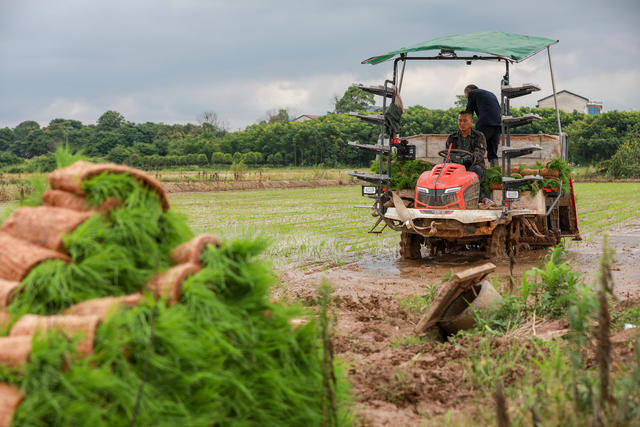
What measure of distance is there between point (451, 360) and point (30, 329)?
10.1 ft

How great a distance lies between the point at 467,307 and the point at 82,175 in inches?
148

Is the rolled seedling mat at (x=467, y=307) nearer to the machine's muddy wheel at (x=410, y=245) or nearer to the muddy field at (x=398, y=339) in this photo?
the muddy field at (x=398, y=339)

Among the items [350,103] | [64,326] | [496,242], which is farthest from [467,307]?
[350,103]

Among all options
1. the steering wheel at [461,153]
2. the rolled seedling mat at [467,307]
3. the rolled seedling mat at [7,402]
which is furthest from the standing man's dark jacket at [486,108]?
the rolled seedling mat at [7,402]

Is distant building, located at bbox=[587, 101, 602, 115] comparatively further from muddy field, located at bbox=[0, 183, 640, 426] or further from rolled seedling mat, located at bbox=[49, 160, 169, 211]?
rolled seedling mat, located at bbox=[49, 160, 169, 211]

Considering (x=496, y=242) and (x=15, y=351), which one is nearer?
(x=15, y=351)

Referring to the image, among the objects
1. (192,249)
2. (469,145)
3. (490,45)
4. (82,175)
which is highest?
(490,45)

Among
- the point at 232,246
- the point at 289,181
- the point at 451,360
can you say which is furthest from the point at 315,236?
the point at 289,181

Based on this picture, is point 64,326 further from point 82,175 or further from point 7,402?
point 82,175

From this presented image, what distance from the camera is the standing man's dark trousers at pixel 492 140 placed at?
9875 mm

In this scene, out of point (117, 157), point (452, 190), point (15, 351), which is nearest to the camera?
point (15, 351)

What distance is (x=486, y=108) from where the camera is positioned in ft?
32.1

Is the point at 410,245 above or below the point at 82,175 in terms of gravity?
below

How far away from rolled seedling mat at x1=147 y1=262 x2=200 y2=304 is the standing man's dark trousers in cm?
815
